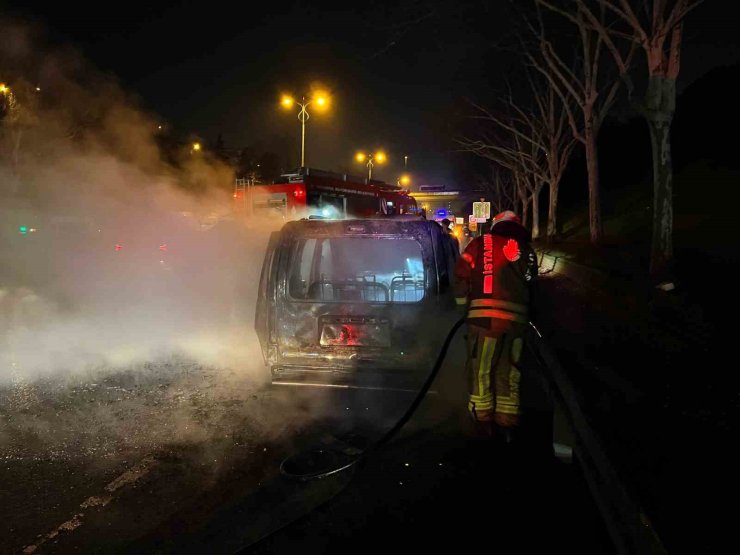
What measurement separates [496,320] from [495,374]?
431mm

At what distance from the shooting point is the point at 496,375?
173 inches

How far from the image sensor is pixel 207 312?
9.70m

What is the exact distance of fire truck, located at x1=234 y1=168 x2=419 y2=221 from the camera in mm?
12695

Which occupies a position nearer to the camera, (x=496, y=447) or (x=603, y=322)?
(x=496, y=447)

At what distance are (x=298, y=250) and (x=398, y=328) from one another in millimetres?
1188

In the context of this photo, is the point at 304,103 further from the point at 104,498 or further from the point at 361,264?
the point at 104,498

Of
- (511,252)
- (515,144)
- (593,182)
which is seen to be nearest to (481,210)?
(593,182)

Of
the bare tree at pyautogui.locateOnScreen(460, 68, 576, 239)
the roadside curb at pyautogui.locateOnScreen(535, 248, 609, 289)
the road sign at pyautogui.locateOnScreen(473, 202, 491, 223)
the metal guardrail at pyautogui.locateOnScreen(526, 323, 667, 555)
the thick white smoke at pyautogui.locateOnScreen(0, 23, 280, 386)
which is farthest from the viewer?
the road sign at pyautogui.locateOnScreen(473, 202, 491, 223)

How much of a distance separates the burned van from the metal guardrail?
3.65 ft

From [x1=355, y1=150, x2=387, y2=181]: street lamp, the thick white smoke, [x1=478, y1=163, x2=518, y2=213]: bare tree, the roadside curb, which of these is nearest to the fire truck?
the thick white smoke

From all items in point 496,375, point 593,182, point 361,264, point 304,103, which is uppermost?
point 304,103

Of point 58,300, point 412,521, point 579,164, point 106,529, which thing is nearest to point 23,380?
point 106,529

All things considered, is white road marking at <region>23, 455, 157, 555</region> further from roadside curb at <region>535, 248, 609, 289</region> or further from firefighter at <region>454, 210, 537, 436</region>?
roadside curb at <region>535, 248, 609, 289</region>

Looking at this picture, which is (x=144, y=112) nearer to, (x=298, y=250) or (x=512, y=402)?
(x=298, y=250)
